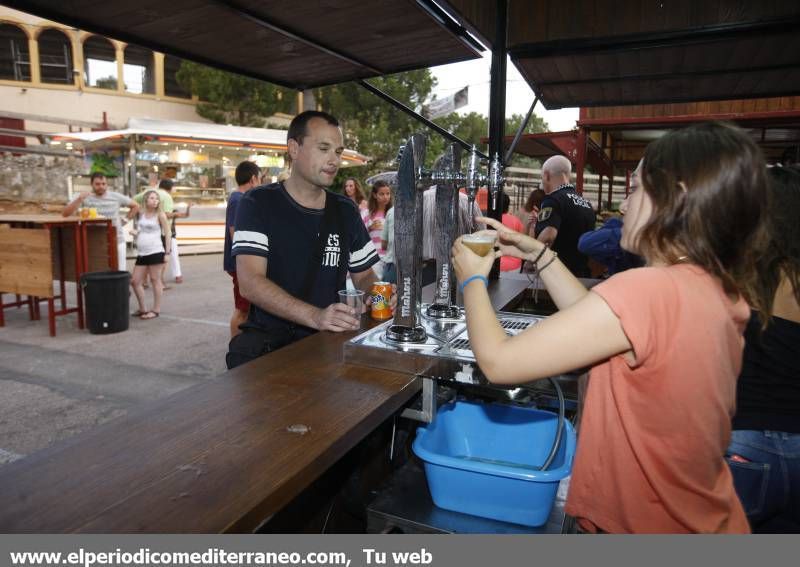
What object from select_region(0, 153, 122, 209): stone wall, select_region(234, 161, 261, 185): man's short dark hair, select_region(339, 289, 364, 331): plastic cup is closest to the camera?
select_region(339, 289, 364, 331): plastic cup

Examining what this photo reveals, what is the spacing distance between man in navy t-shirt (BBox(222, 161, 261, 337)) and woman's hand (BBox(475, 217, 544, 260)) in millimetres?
2751

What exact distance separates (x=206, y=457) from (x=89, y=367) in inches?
183

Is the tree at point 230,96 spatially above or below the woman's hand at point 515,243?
above

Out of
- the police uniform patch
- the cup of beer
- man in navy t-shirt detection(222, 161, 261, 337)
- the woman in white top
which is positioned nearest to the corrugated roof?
the cup of beer

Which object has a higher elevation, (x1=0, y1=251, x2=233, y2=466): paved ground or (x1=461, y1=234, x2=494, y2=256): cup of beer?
(x1=461, y1=234, x2=494, y2=256): cup of beer

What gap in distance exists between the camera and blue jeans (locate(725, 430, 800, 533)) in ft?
4.94

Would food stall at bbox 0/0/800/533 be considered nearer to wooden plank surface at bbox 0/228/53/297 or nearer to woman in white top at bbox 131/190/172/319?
wooden plank surface at bbox 0/228/53/297

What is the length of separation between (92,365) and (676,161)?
5366mm

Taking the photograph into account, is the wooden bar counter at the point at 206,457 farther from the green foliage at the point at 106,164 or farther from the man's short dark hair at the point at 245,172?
the green foliage at the point at 106,164

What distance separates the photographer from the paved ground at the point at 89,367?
12.7ft

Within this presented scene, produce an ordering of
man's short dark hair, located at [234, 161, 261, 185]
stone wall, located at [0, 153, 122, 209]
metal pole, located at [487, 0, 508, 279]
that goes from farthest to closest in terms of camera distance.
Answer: stone wall, located at [0, 153, 122, 209] → man's short dark hair, located at [234, 161, 261, 185] → metal pole, located at [487, 0, 508, 279]

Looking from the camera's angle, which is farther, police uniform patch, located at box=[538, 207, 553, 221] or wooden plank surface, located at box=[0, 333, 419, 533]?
police uniform patch, located at box=[538, 207, 553, 221]

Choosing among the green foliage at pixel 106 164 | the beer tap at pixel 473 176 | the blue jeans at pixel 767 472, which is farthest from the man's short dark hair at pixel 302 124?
the green foliage at pixel 106 164

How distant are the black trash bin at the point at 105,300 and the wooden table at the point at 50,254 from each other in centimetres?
37
